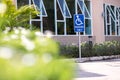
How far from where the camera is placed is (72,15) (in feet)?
95.3

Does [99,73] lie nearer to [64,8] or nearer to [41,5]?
[41,5]

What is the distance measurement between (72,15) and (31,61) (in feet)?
90.1

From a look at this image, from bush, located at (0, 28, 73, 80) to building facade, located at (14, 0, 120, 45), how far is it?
2284 cm

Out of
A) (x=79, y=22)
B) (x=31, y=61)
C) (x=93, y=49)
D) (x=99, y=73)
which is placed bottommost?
(x=99, y=73)

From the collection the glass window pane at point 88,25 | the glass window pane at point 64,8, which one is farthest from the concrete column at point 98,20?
the glass window pane at point 64,8

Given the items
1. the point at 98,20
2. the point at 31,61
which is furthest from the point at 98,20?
the point at 31,61

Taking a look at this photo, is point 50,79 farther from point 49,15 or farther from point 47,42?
point 49,15

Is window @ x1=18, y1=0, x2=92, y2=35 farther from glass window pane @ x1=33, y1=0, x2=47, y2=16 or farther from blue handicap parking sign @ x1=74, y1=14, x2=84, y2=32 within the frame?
blue handicap parking sign @ x1=74, y1=14, x2=84, y2=32

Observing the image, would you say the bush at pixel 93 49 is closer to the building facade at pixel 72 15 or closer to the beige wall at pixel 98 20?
the building facade at pixel 72 15

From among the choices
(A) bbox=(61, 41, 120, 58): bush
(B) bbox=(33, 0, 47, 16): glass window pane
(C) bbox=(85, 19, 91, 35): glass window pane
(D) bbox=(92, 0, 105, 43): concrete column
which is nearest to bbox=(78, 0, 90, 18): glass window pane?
(C) bbox=(85, 19, 91, 35): glass window pane

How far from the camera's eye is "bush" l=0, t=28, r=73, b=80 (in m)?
1.59

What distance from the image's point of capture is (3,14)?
2008 mm

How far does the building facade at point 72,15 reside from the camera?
2666 cm

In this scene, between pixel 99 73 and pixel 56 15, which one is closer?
pixel 99 73
